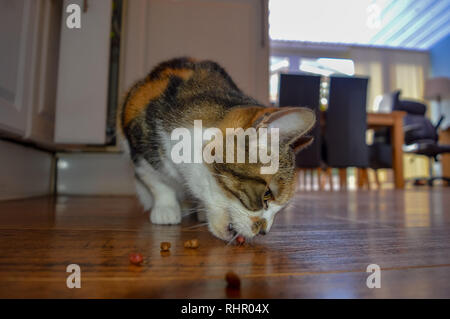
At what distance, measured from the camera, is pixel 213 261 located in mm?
505

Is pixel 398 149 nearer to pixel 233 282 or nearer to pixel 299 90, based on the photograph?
pixel 299 90

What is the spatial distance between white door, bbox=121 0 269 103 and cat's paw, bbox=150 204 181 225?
1.26 metres

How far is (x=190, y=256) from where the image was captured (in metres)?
0.53

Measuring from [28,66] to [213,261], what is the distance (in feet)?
4.39

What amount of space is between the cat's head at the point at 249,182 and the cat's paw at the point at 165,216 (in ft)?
0.74

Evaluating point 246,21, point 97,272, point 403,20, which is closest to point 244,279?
point 97,272

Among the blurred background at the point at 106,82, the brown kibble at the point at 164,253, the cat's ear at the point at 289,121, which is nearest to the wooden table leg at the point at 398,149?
the blurred background at the point at 106,82

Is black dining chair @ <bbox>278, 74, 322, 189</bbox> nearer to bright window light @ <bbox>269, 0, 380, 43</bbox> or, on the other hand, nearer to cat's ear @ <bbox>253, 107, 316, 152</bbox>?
bright window light @ <bbox>269, 0, 380, 43</bbox>

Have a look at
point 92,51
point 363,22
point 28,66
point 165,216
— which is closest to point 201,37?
point 92,51

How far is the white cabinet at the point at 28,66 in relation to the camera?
1.17m

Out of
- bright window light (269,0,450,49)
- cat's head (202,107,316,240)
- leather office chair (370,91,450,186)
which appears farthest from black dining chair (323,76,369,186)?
cat's head (202,107,316,240)

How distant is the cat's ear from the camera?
1.92 feet

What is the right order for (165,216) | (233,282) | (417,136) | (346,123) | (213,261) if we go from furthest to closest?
(417,136), (346,123), (165,216), (213,261), (233,282)
